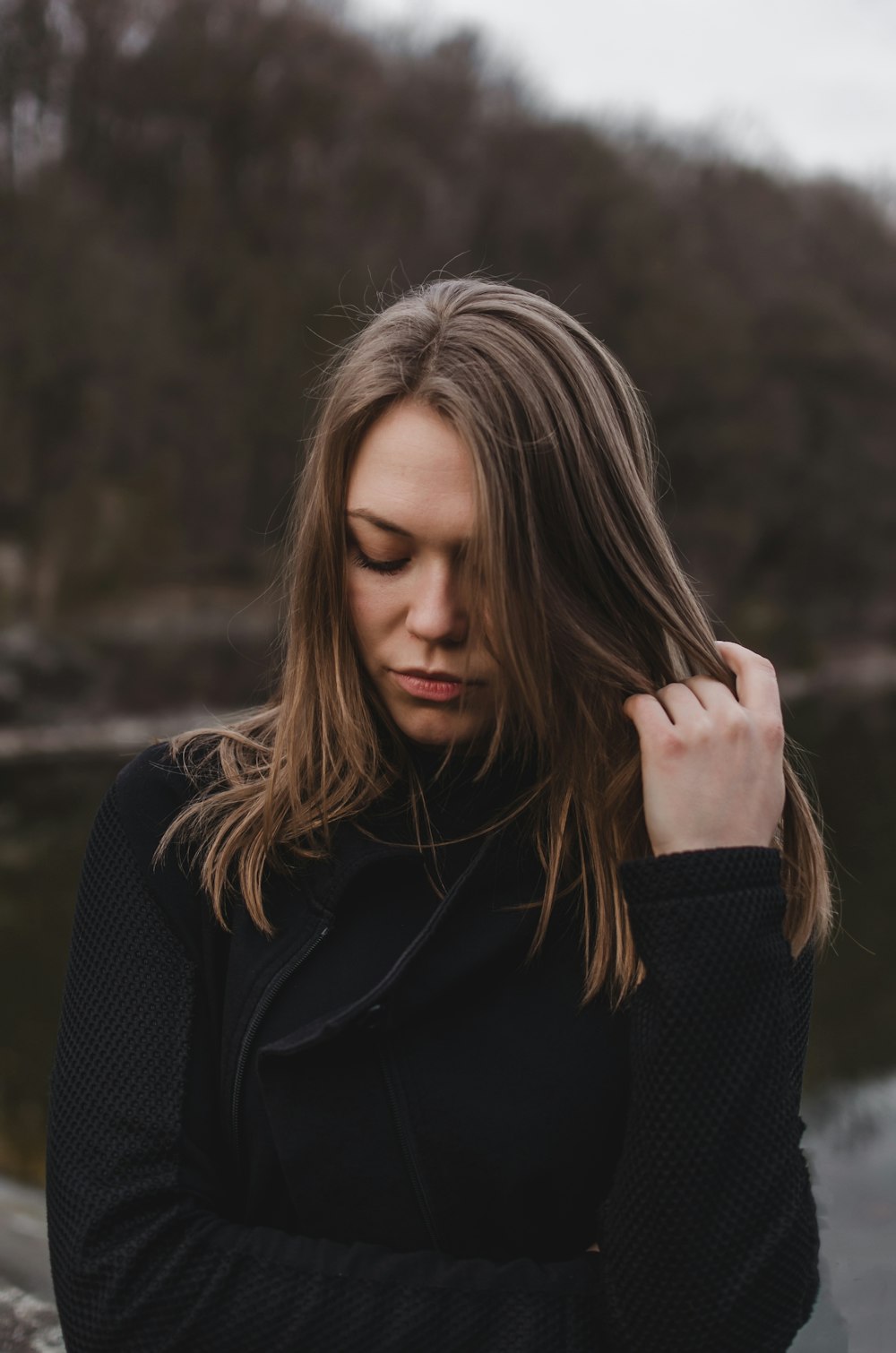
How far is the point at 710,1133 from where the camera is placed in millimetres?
1210

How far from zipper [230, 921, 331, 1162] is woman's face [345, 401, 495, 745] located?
0.92 ft

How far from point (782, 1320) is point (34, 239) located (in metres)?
19.0

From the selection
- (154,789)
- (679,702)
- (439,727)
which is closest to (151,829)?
(154,789)

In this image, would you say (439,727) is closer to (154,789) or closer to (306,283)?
(154,789)

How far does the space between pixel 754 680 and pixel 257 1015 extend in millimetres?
667

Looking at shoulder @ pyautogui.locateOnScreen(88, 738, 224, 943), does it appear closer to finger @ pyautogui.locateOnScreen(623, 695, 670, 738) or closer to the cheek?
the cheek

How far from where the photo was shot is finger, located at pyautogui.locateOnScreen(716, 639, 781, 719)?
1.40 metres

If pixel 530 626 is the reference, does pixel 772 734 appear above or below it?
below

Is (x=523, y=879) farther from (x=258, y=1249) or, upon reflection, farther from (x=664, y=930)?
(x=258, y=1249)

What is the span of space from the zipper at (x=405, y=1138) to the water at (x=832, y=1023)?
2.72 feet

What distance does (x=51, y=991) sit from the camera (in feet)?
22.2

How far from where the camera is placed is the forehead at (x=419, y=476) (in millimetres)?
1353

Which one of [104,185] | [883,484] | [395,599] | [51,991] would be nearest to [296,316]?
[104,185]

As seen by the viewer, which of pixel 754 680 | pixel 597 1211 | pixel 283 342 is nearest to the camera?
pixel 597 1211
